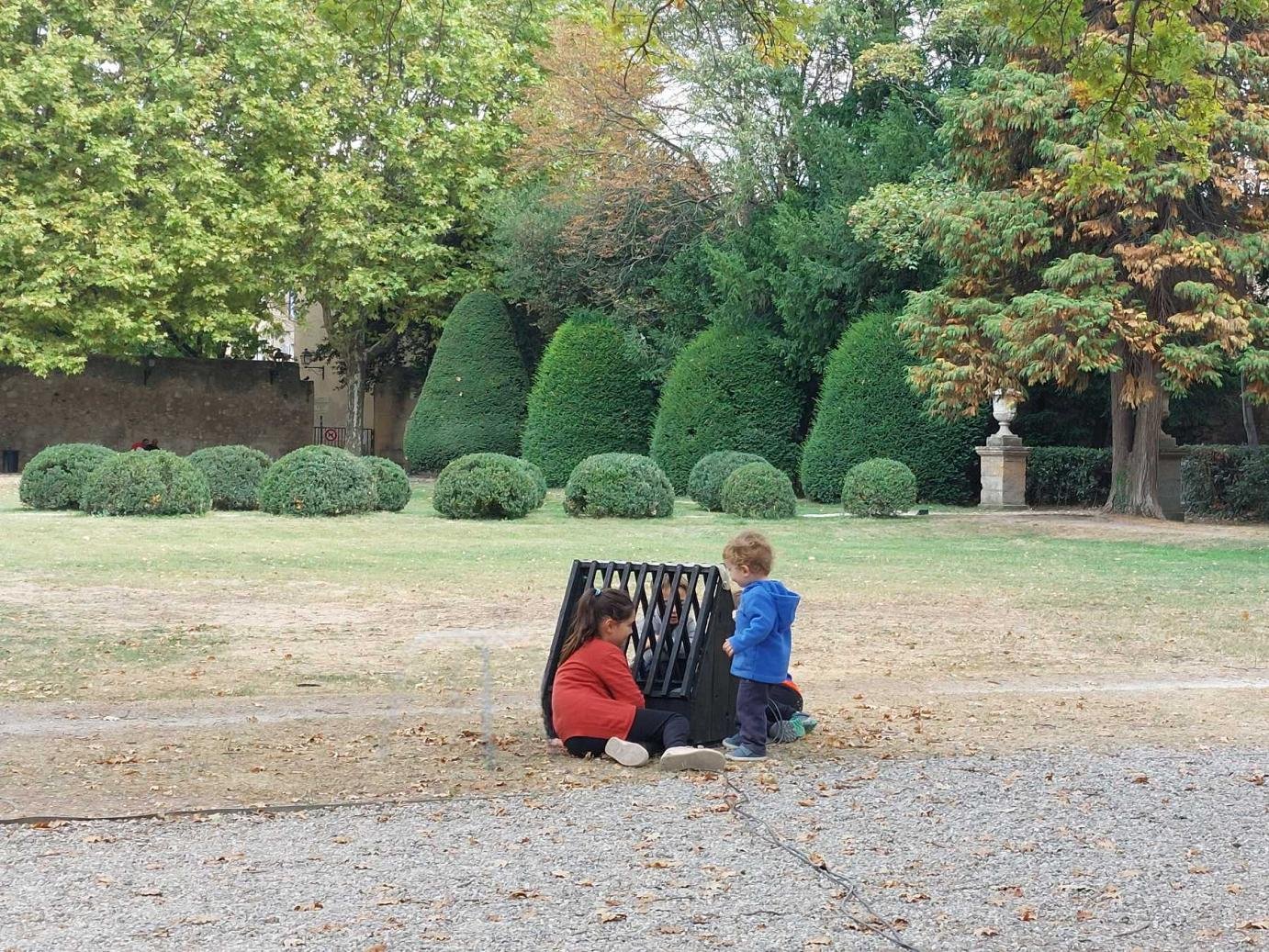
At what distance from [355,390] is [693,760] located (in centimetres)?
3081

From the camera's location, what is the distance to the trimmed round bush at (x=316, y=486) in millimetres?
19453

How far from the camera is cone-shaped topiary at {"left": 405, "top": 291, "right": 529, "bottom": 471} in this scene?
3119cm

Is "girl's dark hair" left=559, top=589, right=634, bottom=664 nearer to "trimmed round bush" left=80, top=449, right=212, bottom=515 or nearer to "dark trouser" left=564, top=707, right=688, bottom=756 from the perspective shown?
"dark trouser" left=564, top=707, right=688, bottom=756

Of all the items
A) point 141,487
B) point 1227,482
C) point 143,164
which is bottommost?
point 141,487

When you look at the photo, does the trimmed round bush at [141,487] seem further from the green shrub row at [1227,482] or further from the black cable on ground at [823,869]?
the black cable on ground at [823,869]

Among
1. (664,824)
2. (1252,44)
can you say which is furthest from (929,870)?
(1252,44)

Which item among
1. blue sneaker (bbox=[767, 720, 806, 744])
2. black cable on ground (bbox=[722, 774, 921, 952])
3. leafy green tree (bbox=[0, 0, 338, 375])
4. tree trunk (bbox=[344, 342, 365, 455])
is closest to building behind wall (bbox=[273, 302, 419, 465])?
tree trunk (bbox=[344, 342, 365, 455])

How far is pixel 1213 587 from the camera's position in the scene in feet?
39.8

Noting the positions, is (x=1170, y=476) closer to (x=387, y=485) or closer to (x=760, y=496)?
(x=760, y=496)

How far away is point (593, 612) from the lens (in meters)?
5.79

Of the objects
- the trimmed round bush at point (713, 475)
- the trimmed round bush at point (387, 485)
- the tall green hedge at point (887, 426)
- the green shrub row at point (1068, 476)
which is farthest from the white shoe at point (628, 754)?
the green shrub row at point (1068, 476)

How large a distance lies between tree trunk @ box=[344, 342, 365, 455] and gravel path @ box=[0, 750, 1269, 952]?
99.8 ft

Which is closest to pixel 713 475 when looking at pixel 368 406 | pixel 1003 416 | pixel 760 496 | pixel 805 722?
pixel 760 496

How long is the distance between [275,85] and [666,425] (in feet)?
39.0
